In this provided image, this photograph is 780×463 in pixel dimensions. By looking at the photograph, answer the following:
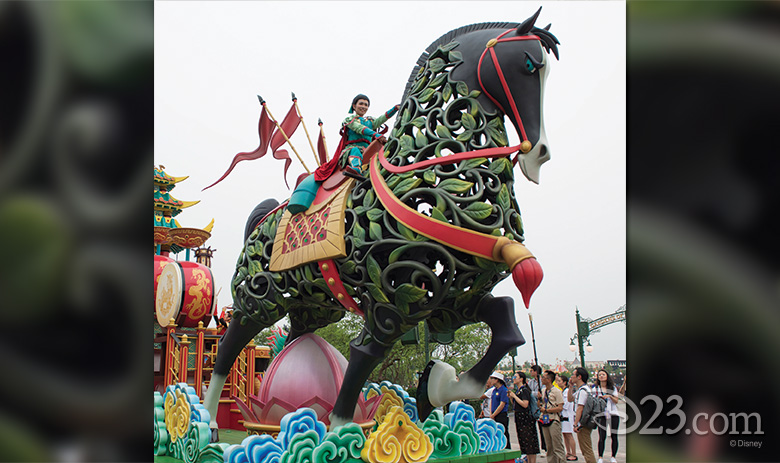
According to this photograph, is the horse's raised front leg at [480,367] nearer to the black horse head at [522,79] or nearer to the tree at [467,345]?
the black horse head at [522,79]

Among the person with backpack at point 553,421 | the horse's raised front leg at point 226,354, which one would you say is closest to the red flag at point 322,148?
the horse's raised front leg at point 226,354

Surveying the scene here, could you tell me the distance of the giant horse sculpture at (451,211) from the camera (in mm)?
4355

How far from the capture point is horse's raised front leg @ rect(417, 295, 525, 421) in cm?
448

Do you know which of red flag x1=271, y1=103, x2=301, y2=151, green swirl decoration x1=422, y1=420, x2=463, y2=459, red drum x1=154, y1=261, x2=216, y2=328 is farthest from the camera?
red drum x1=154, y1=261, x2=216, y2=328

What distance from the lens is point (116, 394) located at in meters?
0.91

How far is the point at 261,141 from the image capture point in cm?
672

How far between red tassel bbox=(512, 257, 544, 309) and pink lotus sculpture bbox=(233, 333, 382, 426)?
2122mm

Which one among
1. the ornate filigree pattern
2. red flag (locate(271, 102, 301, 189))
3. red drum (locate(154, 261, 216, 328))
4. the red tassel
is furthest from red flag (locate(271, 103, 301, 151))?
red drum (locate(154, 261, 216, 328))

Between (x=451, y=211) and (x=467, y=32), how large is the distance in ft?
5.73

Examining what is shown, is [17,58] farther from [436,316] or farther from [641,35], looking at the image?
[436,316]

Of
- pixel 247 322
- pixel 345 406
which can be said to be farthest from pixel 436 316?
pixel 247 322

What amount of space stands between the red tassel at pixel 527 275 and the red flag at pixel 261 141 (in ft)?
12.1

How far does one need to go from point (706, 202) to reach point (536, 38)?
166 inches

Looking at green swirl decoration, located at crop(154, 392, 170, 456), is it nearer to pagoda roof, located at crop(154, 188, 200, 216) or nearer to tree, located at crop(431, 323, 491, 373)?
pagoda roof, located at crop(154, 188, 200, 216)
